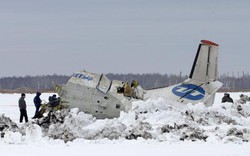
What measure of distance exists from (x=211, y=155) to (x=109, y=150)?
2.93m

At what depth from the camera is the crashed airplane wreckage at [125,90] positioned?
26.8m

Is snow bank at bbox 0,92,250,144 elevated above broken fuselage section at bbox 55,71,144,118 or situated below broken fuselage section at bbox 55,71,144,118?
below

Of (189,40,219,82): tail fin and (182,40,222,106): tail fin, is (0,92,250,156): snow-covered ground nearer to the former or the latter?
(182,40,222,106): tail fin

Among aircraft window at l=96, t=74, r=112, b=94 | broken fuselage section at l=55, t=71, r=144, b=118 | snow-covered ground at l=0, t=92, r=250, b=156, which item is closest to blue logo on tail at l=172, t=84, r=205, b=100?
broken fuselage section at l=55, t=71, r=144, b=118

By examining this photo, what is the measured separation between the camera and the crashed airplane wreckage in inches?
1056

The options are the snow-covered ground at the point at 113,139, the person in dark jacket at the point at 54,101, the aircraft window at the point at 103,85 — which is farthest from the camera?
the person in dark jacket at the point at 54,101

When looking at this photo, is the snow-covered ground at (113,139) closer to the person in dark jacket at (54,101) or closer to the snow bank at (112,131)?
the snow bank at (112,131)

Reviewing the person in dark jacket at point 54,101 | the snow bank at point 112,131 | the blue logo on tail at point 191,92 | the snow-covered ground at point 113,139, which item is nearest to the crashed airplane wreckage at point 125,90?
the blue logo on tail at point 191,92

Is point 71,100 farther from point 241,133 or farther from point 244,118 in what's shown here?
point 241,133

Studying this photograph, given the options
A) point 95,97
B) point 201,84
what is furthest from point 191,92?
point 95,97

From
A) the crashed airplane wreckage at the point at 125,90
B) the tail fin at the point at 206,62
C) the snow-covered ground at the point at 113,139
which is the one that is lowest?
the snow-covered ground at the point at 113,139

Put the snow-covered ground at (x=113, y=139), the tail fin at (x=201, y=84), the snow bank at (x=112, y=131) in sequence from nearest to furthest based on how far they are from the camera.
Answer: the snow-covered ground at (x=113, y=139) → the snow bank at (x=112, y=131) → the tail fin at (x=201, y=84)

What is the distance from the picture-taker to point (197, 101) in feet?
92.4

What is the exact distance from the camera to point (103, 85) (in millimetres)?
26969
